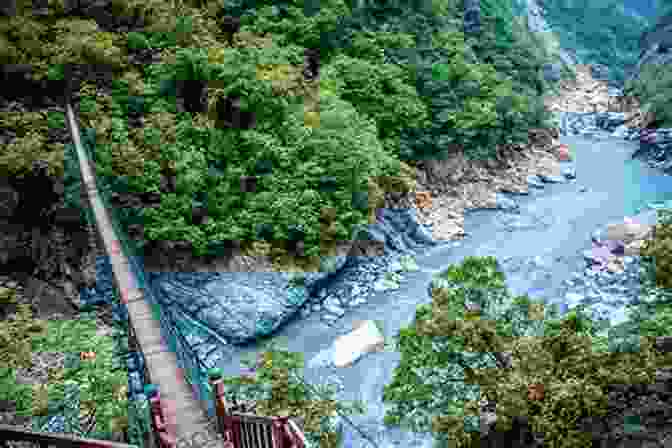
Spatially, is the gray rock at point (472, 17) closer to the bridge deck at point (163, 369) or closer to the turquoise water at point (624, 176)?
the turquoise water at point (624, 176)

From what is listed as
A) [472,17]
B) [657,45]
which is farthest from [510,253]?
[657,45]

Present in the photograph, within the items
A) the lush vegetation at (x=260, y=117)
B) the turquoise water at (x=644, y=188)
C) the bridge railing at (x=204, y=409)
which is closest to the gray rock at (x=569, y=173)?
the turquoise water at (x=644, y=188)

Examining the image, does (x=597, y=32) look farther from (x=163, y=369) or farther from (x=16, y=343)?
(x=16, y=343)

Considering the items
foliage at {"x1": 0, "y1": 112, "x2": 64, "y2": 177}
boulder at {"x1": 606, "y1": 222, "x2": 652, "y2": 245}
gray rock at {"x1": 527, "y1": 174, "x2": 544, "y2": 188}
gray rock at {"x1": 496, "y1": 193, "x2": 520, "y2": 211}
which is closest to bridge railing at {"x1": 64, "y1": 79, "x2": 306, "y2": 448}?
foliage at {"x1": 0, "y1": 112, "x2": 64, "y2": 177}

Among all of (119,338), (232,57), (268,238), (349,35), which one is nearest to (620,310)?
(268,238)

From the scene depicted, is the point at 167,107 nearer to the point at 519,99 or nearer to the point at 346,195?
the point at 346,195
